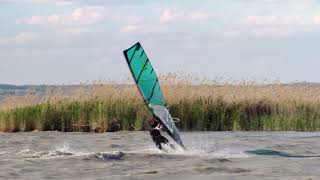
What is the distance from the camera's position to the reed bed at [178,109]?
16.7 m

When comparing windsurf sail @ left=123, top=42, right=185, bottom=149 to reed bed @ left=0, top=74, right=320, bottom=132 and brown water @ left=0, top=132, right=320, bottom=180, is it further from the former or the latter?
reed bed @ left=0, top=74, right=320, bottom=132

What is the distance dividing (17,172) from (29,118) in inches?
298

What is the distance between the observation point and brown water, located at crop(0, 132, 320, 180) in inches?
355

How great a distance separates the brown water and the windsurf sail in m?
0.50

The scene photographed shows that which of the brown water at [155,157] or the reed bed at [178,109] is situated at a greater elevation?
the reed bed at [178,109]

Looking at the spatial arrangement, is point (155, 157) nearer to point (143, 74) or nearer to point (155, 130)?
point (155, 130)

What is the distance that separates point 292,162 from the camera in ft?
33.5

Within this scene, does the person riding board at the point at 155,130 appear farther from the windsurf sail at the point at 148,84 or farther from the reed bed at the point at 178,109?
the reed bed at the point at 178,109

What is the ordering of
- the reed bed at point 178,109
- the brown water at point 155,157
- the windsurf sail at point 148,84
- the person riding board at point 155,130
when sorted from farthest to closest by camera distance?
1. the reed bed at point 178,109
2. the windsurf sail at point 148,84
3. the person riding board at point 155,130
4. the brown water at point 155,157

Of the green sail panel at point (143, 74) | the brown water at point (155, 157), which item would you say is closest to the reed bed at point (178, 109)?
the brown water at point (155, 157)

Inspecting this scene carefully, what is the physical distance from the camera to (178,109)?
17.2m

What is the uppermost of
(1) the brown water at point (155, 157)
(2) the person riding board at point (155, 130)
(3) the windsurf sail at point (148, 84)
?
(3) the windsurf sail at point (148, 84)

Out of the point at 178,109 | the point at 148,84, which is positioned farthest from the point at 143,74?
the point at 178,109

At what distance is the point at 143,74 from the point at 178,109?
17.5ft
